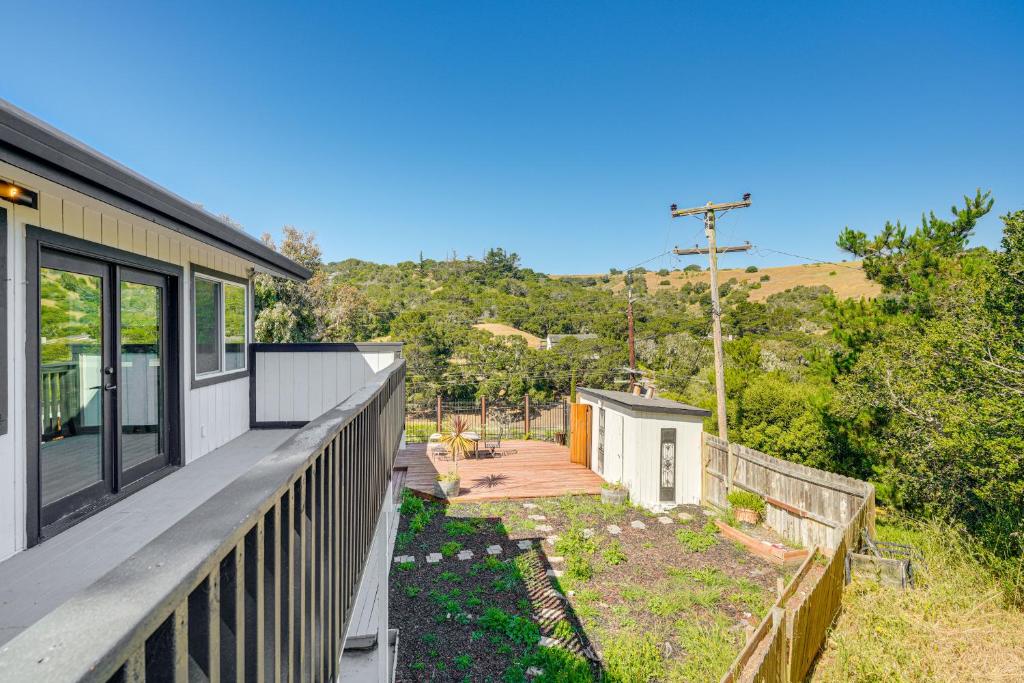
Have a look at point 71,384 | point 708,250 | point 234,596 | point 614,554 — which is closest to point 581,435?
point 614,554

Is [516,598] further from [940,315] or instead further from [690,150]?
[690,150]

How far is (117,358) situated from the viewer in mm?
3426

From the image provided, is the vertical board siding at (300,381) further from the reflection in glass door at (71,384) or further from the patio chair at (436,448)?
the patio chair at (436,448)

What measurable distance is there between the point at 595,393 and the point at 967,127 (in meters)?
21.3

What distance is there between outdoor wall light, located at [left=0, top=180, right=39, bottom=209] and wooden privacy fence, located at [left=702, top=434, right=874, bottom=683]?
495cm

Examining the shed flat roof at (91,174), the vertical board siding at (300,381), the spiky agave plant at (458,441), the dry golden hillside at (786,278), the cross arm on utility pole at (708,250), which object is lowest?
the spiky agave plant at (458,441)

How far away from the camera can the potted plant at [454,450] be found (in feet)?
28.5

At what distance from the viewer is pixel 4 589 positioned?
7.40 feet

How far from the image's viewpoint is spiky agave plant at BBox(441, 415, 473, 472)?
33.7 feet

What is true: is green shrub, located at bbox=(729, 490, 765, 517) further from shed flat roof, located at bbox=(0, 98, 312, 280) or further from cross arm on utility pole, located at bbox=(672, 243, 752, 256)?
shed flat roof, located at bbox=(0, 98, 312, 280)

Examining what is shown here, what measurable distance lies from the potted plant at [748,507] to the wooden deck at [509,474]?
250 cm

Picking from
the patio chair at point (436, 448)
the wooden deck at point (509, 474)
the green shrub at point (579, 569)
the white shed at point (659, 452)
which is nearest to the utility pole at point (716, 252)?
the white shed at point (659, 452)

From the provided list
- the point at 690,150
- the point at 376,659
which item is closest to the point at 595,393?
the point at 376,659

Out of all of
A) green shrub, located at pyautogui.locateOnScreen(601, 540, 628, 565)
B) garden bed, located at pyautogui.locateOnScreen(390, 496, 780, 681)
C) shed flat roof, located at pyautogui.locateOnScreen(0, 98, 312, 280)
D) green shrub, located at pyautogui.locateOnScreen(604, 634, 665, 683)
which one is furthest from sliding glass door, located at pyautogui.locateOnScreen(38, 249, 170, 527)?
green shrub, located at pyautogui.locateOnScreen(601, 540, 628, 565)
